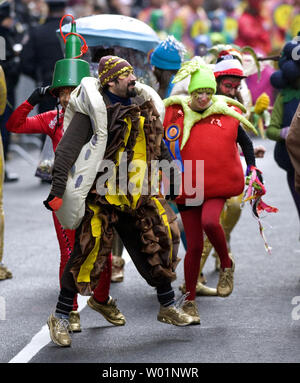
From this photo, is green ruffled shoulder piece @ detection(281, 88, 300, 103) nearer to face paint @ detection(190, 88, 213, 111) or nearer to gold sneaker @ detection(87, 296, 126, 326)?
face paint @ detection(190, 88, 213, 111)

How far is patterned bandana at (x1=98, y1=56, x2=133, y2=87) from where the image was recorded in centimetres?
693

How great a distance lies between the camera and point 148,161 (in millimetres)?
7117

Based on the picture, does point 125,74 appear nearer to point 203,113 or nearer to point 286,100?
point 203,113

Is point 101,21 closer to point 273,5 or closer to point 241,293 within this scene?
point 241,293

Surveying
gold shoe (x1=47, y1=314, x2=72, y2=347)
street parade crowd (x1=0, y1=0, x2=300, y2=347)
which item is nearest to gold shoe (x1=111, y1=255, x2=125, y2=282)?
street parade crowd (x1=0, y1=0, x2=300, y2=347)

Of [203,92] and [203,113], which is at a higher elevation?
[203,92]

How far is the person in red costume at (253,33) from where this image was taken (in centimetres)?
2036

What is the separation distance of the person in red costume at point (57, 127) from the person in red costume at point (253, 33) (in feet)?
42.0

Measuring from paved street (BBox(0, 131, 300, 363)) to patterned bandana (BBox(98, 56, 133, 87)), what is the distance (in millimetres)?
1683

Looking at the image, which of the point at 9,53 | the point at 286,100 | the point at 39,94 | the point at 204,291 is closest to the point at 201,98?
the point at 39,94

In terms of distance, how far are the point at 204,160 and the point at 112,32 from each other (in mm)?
1906

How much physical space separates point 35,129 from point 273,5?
17356mm
